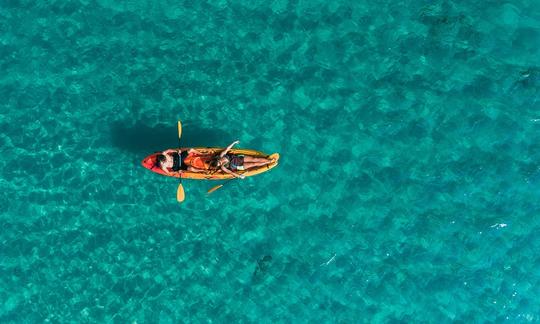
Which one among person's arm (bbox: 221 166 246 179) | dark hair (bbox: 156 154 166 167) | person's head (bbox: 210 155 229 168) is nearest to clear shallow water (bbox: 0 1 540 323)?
person's arm (bbox: 221 166 246 179)

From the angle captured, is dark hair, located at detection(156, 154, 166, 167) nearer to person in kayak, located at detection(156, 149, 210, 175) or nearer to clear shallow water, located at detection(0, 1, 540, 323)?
person in kayak, located at detection(156, 149, 210, 175)

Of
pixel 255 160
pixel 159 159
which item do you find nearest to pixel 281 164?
pixel 255 160

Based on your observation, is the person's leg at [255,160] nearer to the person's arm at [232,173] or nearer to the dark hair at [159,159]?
the person's arm at [232,173]

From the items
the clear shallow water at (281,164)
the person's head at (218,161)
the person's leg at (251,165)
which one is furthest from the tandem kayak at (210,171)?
the clear shallow water at (281,164)

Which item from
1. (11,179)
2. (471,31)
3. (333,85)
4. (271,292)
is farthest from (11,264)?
(471,31)

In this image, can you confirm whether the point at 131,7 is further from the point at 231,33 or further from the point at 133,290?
the point at 133,290

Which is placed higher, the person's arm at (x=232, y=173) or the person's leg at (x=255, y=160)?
the person's leg at (x=255, y=160)
